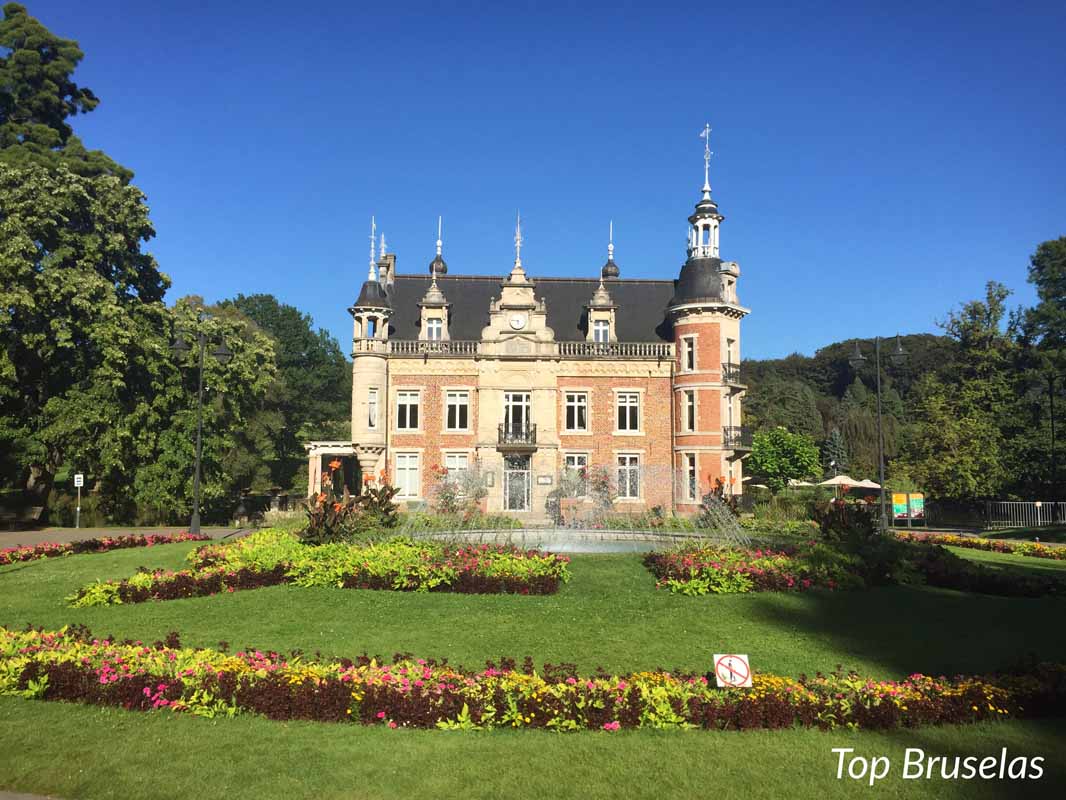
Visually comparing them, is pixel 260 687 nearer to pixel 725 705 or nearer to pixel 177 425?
pixel 725 705

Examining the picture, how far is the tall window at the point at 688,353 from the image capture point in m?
34.0

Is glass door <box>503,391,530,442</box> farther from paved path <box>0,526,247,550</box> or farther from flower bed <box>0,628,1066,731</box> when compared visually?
flower bed <box>0,628,1066,731</box>

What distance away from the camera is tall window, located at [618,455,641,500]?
34.1 metres

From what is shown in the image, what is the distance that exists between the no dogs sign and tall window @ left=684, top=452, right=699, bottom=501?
26.3 m

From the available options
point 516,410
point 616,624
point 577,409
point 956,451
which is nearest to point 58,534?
point 516,410

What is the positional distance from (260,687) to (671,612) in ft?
22.1

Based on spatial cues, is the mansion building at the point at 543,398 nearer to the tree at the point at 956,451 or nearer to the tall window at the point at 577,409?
the tall window at the point at 577,409

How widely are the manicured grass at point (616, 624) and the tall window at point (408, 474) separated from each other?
1966cm

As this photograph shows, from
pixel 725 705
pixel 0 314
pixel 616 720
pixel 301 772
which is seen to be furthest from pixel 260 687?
pixel 0 314

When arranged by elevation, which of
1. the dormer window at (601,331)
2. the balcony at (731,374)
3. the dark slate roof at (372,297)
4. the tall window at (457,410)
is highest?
the dark slate roof at (372,297)

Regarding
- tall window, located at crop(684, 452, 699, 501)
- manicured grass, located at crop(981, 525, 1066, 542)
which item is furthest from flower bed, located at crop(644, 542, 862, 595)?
tall window, located at crop(684, 452, 699, 501)

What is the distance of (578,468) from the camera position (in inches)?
1324

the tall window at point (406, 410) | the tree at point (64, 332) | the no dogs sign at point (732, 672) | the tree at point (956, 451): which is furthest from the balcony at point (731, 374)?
the no dogs sign at point (732, 672)

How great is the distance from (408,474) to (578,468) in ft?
26.1
